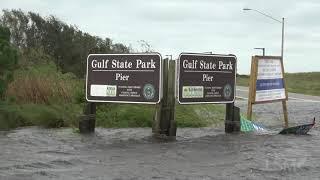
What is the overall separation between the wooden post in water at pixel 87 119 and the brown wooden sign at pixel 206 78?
7.74ft

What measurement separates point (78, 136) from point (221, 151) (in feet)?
11.9

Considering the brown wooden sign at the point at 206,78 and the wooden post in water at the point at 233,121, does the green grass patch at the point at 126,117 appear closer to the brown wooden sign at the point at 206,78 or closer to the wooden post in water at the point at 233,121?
the wooden post in water at the point at 233,121

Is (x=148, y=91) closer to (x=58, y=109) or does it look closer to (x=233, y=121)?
(x=233, y=121)

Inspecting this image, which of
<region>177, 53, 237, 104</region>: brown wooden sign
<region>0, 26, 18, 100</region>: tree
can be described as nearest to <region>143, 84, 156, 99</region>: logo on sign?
<region>177, 53, 237, 104</region>: brown wooden sign

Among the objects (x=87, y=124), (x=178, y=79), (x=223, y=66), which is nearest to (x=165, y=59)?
(x=178, y=79)

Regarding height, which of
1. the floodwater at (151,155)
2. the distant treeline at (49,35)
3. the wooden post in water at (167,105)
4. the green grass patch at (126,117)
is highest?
the distant treeline at (49,35)

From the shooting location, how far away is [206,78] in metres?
14.8

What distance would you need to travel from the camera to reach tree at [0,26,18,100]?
17.4 m

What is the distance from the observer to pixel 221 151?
42.1 feet

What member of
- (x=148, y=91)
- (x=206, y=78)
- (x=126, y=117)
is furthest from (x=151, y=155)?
(x=126, y=117)

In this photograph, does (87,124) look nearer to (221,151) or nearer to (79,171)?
(221,151)

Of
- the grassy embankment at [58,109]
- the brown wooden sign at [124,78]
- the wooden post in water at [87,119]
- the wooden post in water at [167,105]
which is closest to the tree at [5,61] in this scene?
the grassy embankment at [58,109]

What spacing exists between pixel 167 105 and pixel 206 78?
119 centimetres

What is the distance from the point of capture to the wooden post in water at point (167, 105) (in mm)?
14266
